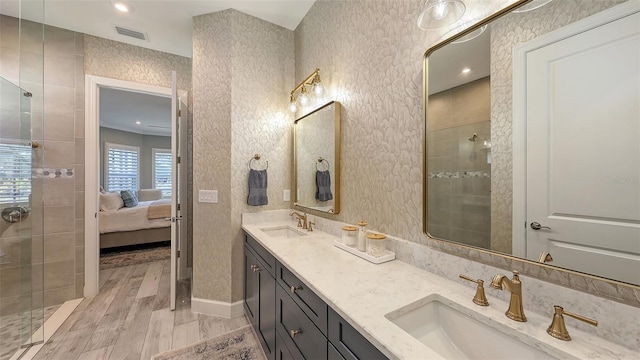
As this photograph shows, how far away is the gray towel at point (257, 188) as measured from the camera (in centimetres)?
226

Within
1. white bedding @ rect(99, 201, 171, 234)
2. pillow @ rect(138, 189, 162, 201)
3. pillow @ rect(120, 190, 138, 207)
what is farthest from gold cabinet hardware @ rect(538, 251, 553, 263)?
pillow @ rect(138, 189, 162, 201)

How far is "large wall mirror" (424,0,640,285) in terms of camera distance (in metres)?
0.65

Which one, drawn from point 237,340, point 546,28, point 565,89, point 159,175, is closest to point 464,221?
point 565,89

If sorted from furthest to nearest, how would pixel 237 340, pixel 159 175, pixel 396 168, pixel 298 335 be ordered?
pixel 159 175 < pixel 237 340 < pixel 396 168 < pixel 298 335

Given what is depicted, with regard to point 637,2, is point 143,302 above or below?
below

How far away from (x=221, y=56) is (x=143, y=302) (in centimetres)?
263

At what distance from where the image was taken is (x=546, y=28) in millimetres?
798

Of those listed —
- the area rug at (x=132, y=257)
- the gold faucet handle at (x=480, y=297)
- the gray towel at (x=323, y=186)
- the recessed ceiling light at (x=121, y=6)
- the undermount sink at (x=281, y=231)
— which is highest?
the recessed ceiling light at (x=121, y=6)

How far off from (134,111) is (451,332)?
21.0ft

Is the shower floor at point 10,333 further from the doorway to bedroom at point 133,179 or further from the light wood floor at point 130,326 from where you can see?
the doorway to bedroom at point 133,179

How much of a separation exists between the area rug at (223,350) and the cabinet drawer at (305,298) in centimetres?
83

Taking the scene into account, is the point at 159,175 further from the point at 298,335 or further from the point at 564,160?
the point at 564,160

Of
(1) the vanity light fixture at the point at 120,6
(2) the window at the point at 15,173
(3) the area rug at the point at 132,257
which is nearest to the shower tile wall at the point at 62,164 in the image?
(2) the window at the point at 15,173

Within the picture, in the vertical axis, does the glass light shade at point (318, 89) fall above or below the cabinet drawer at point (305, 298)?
above
